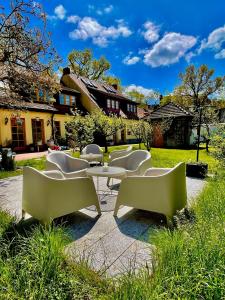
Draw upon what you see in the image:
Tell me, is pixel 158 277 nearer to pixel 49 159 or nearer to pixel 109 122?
pixel 49 159

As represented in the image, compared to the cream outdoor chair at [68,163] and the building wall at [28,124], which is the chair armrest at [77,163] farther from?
the building wall at [28,124]

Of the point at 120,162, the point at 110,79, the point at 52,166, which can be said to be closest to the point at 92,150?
the point at 120,162

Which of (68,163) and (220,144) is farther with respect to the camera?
(68,163)

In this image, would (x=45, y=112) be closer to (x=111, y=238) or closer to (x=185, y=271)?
(x=111, y=238)

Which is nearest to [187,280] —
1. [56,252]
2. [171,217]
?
[56,252]

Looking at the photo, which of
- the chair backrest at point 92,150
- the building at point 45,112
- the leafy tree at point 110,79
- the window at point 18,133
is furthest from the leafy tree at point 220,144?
the leafy tree at point 110,79

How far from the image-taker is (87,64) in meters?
29.0

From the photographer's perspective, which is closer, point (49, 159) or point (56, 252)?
point (56, 252)

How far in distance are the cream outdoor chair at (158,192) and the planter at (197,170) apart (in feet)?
10.2

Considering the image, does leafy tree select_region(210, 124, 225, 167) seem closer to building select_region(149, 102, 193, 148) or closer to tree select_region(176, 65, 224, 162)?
building select_region(149, 102, 193, 148)

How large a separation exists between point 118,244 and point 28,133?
1322cm

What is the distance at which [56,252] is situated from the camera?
6.14 feet

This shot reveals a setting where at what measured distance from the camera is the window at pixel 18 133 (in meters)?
13.4

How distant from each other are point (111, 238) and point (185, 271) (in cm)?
138
